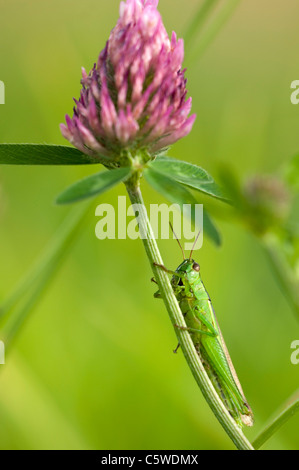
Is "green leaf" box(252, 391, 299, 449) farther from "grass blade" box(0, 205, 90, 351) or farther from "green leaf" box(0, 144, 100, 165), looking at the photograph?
"grass blade" box(0, 205, 90, 351)

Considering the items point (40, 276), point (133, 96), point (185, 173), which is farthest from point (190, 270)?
point (133, 96)

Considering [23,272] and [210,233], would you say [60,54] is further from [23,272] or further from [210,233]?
[210,233]

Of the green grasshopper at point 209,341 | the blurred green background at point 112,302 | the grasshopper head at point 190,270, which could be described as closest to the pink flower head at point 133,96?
the green grasshopper at point 209,341

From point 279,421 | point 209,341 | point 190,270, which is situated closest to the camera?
point 279,421

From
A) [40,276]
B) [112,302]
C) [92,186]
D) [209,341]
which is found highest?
[92,186]

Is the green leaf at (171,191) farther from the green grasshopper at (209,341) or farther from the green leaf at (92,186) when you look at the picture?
the green grasshopper at (209,341)

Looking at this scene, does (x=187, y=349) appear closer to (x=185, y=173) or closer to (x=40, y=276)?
(x=185, y=173)

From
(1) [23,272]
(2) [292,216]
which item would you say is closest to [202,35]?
(2) [292,216]
